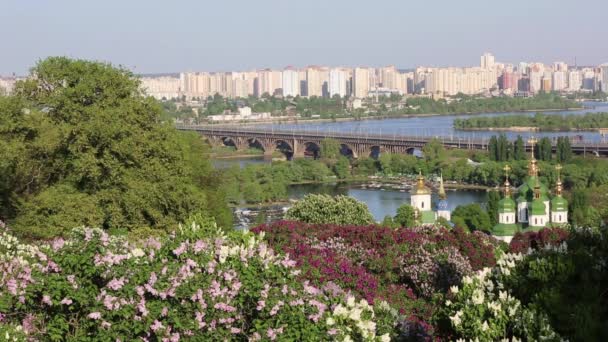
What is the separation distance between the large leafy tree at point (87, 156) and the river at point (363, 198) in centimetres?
974

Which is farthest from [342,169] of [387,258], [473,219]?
[387,258]

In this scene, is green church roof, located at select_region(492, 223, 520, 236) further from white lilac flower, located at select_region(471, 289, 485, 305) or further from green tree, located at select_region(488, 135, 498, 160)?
green tree, located at select_region(488, 135, 498, 160)

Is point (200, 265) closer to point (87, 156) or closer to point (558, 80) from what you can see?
point (87, 156)

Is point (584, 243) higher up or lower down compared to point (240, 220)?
higher up

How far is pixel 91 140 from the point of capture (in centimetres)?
805

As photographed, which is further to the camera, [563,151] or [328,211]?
[563,151]

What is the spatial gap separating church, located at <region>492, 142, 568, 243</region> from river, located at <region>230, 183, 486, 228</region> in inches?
267

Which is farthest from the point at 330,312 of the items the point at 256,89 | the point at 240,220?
the point at 256,89

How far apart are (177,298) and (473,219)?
1263 centimetres

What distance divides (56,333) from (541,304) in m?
1.72

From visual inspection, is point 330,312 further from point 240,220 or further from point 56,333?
point 240,220

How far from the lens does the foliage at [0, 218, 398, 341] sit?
3436 millimetres

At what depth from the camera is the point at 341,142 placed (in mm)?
38531

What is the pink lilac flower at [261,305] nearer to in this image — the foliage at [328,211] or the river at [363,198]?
the foliage at [328,211]
